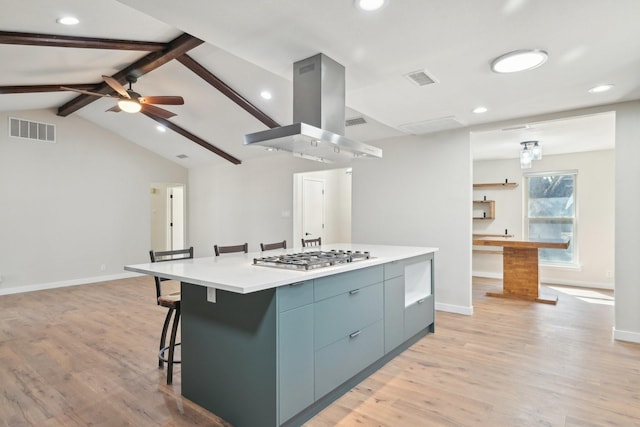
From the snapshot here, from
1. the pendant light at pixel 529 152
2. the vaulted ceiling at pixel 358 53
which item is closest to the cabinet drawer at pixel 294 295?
the vaulted ceiling at pixel 358 53

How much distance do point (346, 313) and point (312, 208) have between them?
15.2ft

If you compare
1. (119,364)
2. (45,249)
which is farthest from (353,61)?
(45,249)

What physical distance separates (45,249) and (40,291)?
722 mm

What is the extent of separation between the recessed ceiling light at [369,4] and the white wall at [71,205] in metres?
6.47

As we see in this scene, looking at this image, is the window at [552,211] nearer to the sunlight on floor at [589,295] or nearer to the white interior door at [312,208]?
the sunlight on floor at [589,295]

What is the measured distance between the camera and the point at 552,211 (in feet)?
20.5

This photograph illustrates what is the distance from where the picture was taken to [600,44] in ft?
7.11

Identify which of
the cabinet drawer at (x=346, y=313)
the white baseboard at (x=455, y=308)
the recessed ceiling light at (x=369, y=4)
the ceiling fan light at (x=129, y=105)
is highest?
the ceiling fan light at (x=129, y=105)

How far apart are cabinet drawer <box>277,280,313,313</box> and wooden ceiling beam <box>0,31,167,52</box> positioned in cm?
322

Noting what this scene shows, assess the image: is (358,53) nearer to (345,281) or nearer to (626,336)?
(345,281)

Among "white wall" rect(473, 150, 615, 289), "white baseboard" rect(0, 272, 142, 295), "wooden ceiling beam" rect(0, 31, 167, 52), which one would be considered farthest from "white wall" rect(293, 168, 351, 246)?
"white baseboard" rect(0, 272, 142, 295)

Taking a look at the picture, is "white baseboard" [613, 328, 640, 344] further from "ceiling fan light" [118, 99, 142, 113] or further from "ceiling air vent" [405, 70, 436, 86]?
"ceiling fan light" [118, 99, 142, 113]

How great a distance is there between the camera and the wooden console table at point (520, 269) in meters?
4.99

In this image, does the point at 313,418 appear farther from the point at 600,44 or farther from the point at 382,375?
the point at 600,44
